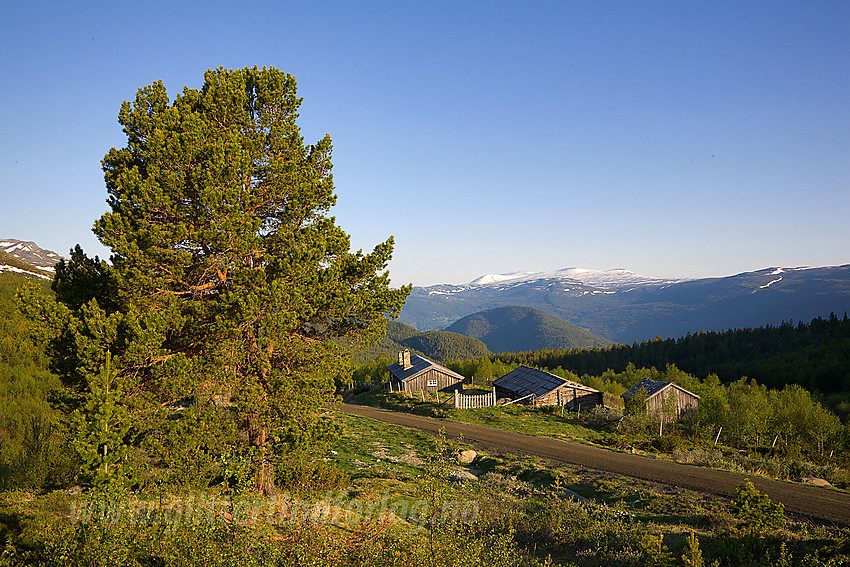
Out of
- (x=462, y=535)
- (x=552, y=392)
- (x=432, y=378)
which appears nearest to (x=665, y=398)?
(x=552, y=392)

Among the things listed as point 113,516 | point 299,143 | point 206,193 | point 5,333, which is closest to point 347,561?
point 113,516

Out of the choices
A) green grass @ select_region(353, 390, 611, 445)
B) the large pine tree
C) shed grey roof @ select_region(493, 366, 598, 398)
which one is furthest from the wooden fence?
the large pine tree

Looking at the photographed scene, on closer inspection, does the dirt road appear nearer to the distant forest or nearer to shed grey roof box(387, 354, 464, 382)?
shed grey roof box(387, 354, 464, 382)

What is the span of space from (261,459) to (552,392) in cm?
4351

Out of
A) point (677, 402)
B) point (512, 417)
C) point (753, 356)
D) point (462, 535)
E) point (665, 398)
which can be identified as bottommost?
point (753, 356)

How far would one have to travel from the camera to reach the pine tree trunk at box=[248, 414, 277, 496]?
41.3 ft

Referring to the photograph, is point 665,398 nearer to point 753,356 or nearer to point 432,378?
point 432,378

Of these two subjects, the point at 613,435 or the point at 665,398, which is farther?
the point at 665,398

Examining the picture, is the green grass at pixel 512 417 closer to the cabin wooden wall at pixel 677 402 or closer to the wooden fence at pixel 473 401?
the wooden fence at pixel 473 401

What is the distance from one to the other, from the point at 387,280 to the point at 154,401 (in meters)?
7.84

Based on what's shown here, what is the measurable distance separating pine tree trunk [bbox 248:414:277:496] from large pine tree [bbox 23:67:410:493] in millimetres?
46

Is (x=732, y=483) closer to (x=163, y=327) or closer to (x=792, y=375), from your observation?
(x=163, y=327)

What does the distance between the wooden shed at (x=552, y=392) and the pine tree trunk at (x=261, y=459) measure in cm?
4210

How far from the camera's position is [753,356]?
11988 cm
